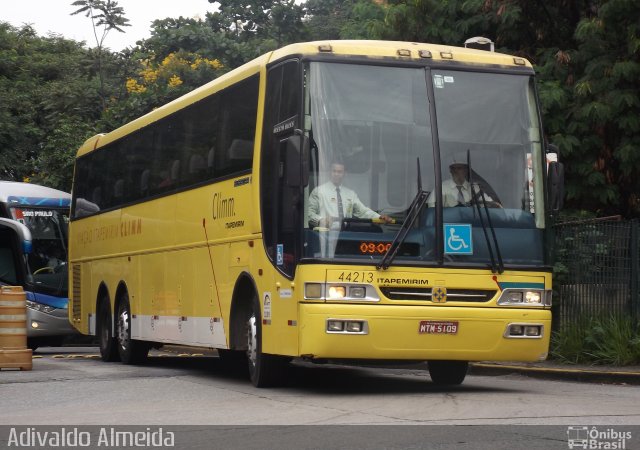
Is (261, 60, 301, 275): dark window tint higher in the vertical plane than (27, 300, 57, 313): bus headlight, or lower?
higher

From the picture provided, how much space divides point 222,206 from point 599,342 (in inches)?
233

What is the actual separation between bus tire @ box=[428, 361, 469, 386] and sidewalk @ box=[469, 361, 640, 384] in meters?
2.36

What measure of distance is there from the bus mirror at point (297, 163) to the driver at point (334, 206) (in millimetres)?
214

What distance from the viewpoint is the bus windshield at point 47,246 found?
2823 centimetres

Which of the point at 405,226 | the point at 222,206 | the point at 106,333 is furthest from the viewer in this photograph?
the point at 106,333

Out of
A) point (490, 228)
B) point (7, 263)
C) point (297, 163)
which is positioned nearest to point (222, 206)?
point (297, 163)

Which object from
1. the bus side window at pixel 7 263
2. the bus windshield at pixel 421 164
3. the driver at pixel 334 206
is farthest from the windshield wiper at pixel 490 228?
the bus side window at pixel 7 263

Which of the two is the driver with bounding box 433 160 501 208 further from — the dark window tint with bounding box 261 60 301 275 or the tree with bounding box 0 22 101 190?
the tree with bounding box 0 22 101 190

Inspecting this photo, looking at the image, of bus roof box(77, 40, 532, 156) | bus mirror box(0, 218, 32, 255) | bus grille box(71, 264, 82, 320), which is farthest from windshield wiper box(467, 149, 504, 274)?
bus mirror box(0, 218, 32, 255)

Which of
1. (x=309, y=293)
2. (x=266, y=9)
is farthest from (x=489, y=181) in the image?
(x=266, y=9)

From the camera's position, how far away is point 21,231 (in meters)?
28.0

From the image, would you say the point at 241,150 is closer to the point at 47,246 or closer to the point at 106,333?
the point at 106,333

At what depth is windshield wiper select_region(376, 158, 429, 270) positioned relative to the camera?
12859 mm

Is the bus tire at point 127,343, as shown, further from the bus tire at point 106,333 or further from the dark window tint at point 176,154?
the dark window tint at point 176,154
